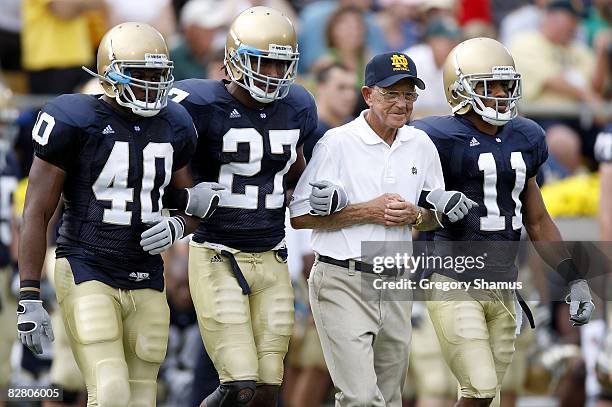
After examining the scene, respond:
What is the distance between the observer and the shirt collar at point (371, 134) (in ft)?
21.5

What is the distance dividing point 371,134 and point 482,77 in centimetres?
61

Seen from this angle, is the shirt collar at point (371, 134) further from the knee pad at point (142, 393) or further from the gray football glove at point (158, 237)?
the knee pad at point (142, 393)

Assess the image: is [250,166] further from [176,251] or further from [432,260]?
[176,251]

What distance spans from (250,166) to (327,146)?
39 centimetres

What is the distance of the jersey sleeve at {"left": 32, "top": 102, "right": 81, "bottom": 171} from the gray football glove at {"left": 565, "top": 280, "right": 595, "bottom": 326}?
98.8 inches

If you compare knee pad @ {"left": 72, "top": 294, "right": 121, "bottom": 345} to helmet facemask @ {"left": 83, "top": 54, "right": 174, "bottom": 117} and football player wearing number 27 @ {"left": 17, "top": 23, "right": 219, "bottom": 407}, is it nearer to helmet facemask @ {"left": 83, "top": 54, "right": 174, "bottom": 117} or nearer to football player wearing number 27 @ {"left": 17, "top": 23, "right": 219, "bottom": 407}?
football player wearing number 27 @ {"left": 17, "top": 23, "right": 219, "bottom": 407}

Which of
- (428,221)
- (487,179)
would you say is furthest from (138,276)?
(487,179)

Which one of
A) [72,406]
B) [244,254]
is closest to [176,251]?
[72,406]

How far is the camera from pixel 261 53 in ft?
21.0

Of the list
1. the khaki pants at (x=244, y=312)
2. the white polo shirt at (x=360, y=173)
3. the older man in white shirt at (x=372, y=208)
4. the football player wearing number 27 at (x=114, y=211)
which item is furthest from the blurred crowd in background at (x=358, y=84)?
the football player wearing number 27 at (x=114, y=211)

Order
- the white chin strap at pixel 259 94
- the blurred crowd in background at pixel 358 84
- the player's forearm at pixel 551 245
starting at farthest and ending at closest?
the blurred crowd in background at pixel 358 84 < the player's forearm at pixel 551 245 < the white chin strap at pixel 259 94

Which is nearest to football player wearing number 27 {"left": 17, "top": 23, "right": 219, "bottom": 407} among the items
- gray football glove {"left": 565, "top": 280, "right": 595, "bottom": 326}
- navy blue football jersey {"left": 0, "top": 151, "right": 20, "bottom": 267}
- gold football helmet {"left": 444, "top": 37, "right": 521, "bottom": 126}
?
gold football helmet {"left": 444, "top": 37, "right": 521, "bottom": 126}

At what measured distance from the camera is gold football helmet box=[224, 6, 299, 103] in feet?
21.0

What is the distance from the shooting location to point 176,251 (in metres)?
9.38
